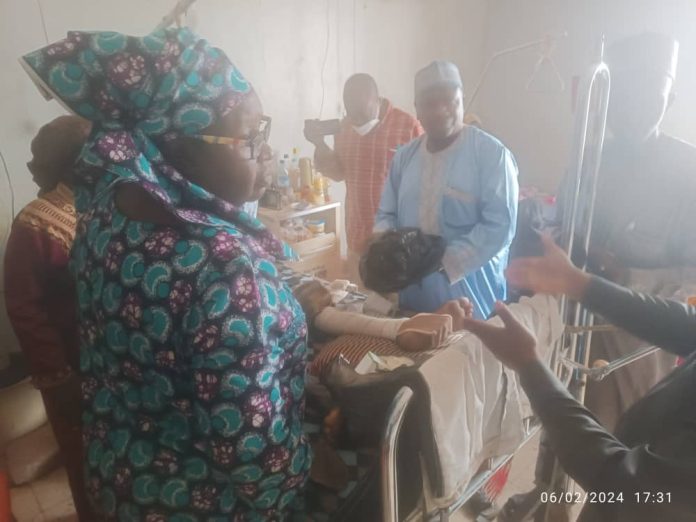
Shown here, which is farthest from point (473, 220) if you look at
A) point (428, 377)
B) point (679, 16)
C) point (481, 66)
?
point (481, 66)

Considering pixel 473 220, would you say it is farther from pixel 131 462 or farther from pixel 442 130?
pixel 131 462

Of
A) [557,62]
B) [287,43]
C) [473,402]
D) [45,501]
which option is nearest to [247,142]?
[473,402]

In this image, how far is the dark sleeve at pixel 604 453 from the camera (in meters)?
0.66

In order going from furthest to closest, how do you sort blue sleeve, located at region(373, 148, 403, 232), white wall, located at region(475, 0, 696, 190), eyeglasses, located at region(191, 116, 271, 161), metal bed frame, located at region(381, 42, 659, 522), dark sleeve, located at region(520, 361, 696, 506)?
white wall, located at region(475, 0, 696, 190), blue sleeve, located at region(373, 148, 403, 232), metal bed frame, located at region(381, 42, 659, 522), eyeglasses, located at region(191, 116, 271, 161), dark sleeve, located at region(520, 361, 696, 506)

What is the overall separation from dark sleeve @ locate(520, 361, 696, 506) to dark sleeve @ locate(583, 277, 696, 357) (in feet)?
1.10

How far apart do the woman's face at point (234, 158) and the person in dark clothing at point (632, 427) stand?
52cm

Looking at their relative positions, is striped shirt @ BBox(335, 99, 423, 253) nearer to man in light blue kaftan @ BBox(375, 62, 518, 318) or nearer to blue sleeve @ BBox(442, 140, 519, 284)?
man in light blue kaftan @ BBox(375, 62, 518, 318)

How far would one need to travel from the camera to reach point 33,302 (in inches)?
61.8

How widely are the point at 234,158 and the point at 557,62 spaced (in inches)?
175

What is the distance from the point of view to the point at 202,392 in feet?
2.36

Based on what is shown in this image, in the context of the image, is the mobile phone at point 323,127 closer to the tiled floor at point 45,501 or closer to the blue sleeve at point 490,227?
the blue sleeve at point 490,227

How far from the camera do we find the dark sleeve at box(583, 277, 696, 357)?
1023 mm

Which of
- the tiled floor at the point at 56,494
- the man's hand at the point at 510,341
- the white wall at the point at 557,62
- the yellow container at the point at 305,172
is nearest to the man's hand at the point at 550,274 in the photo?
the man's hand at the point at 510,341

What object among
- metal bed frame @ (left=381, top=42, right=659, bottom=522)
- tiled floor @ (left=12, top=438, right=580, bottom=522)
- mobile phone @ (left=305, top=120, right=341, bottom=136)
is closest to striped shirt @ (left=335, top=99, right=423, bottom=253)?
mobile phone @ (left=305, top=120, right=341, bottom=136)
